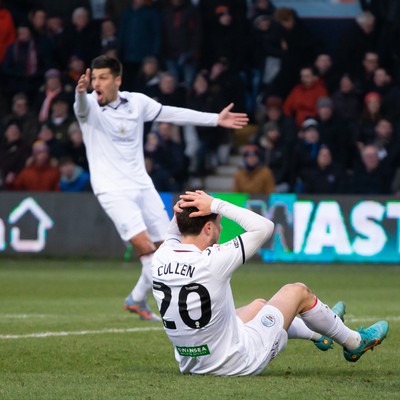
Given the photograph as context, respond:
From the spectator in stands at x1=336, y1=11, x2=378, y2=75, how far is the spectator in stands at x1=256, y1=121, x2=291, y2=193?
1995 millimetres

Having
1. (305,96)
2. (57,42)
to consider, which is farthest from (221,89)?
(57,42)

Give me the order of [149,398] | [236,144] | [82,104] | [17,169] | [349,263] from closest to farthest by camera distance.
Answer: [149,398], [82,104], [349,263], [17,169], [236,144]

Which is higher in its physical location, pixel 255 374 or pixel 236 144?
pixel 255 374

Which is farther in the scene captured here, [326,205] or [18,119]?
[18,119]

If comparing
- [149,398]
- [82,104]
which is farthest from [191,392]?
[82,104]

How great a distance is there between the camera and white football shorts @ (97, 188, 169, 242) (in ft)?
39.1

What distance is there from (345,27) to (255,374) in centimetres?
1728

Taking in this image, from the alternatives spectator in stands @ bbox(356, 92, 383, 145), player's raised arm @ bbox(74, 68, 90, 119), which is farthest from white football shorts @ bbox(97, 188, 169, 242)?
spectator in stands @ bbox(356, 92, 383, 145)

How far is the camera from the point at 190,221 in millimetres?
7531

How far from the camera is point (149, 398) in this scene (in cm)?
686

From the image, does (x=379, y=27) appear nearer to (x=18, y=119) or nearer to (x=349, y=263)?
(x=349, y=263)

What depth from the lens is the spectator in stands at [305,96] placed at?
21375 millimetres

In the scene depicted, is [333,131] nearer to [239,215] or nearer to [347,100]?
[347,100]

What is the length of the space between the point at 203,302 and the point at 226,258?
307mm
